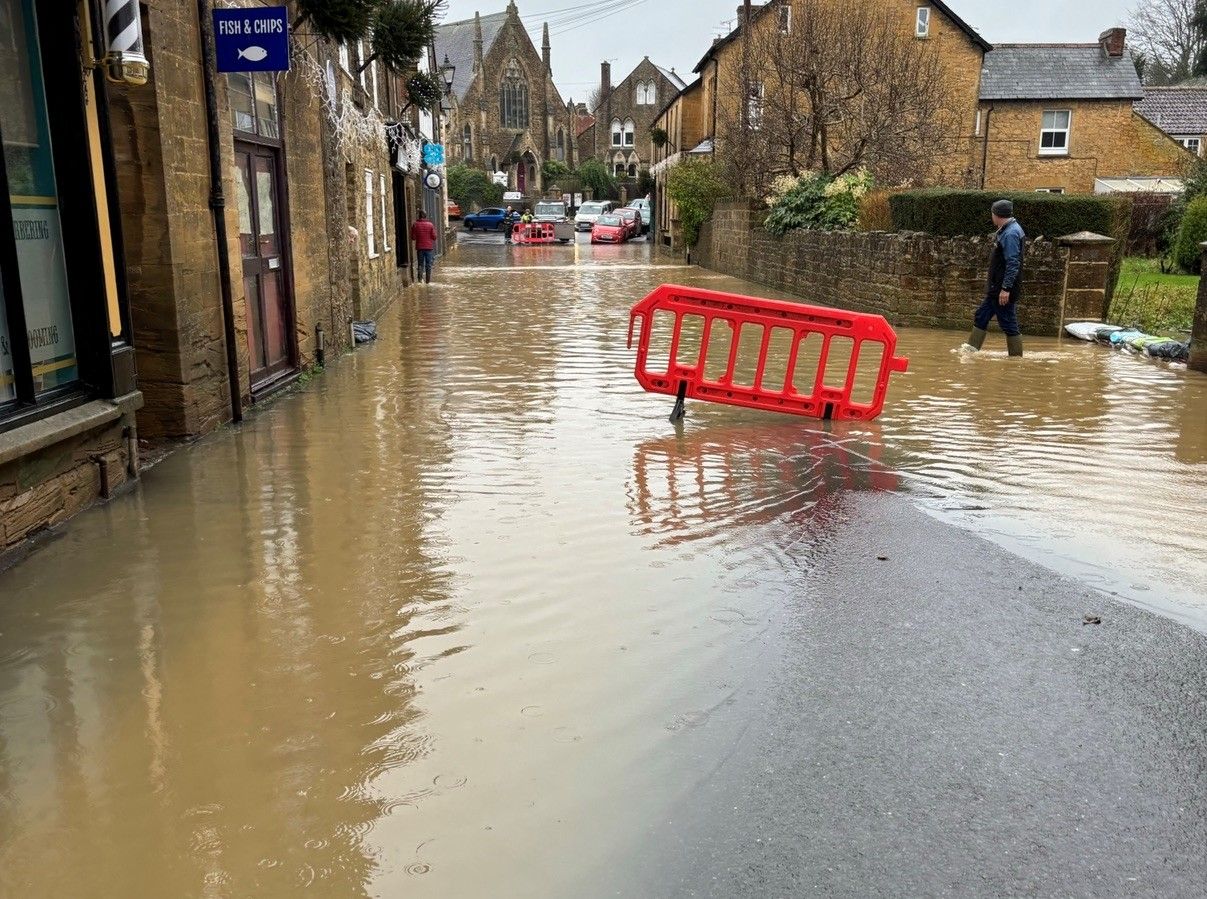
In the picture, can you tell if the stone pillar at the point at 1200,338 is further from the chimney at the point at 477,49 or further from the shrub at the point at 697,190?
the chimney at the point at 477,49

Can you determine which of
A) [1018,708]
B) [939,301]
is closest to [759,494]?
[1018,708]

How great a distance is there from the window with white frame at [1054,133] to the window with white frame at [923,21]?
5425 mm

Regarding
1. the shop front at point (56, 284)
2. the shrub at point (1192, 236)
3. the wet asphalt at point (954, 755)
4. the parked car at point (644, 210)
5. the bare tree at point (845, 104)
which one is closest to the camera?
the wet asphalt at point (954, 755)

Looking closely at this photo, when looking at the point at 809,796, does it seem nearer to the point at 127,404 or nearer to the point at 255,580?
the point at 255,580

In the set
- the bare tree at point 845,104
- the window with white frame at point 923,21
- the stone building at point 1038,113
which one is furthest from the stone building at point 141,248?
the window with white frame at point 923,21

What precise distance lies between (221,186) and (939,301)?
10807 millimetres

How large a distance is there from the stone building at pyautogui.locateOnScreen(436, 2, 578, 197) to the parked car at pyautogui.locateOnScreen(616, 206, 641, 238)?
87.9 feet

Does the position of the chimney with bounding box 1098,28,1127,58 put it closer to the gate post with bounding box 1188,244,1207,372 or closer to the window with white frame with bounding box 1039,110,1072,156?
the window with white frame with bounding box 1039,110,1072,156

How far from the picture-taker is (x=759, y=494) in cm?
671

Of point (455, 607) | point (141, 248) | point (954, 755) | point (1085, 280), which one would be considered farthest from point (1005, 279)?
point (954, 755)

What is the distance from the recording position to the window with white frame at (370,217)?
17827mm

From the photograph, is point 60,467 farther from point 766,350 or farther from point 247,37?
point 766,350

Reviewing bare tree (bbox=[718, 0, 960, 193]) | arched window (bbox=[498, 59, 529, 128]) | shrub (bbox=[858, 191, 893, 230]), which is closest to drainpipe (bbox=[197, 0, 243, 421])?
shrub (bbox=[858, 191, 893, 230])

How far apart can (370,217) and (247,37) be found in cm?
993
